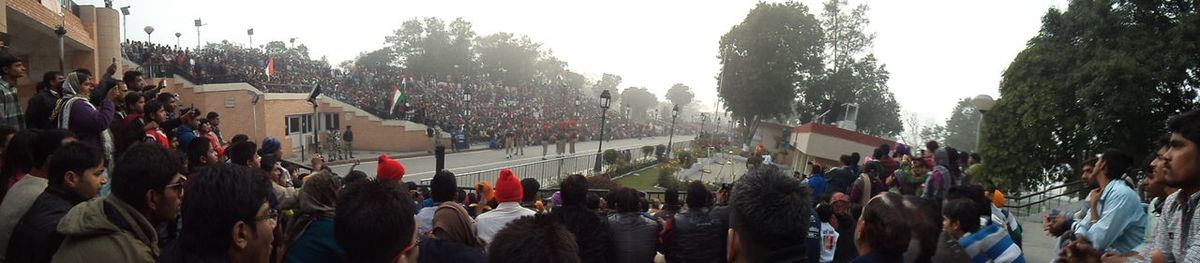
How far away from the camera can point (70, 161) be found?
9.77ft

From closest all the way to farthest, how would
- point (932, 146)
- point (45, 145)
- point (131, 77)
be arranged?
1. point (45, 145)
2. point (131, 77)
3. point (932, 146)

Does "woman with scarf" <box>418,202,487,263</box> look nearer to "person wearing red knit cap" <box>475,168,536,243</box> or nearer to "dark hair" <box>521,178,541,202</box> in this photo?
"person wearing red knit cap" <box>475,168,536,243</box>

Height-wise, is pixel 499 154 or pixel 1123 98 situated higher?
pixel 1123 98

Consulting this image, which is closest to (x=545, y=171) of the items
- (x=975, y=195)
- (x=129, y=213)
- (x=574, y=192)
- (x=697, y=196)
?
(x=697, y=196)

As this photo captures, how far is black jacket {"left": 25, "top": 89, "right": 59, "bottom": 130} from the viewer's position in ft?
19.7

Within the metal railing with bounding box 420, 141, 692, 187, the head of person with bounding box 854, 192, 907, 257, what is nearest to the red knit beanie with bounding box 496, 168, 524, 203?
the head of person with bounding box 854, 192, 907, 257

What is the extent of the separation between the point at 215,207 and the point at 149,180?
1.91 feet

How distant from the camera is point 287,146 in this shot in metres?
26.7

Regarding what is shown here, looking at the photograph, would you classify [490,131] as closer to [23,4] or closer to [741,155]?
[741,155]

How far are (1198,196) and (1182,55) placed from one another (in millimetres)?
18914

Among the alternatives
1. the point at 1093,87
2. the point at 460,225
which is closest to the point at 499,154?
the point at 1093,87

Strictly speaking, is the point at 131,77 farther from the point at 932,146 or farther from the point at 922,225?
the point at 932,146

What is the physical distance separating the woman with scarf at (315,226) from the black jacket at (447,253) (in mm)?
344

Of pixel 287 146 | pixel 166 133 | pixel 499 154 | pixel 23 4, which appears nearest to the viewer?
pixel 166 133
